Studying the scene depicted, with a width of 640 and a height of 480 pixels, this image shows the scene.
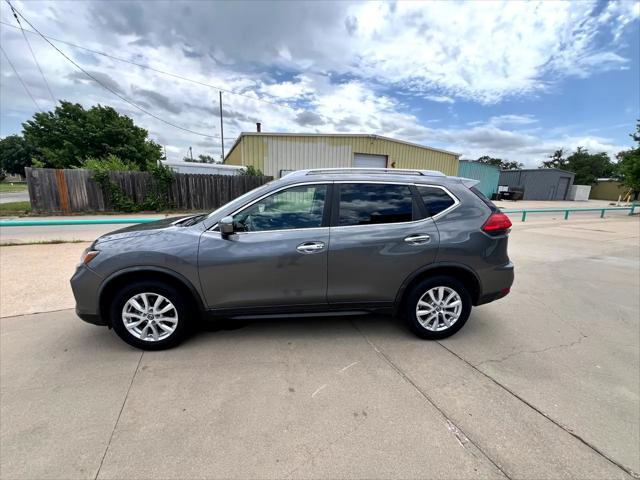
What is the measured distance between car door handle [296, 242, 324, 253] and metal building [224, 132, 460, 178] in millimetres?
14484

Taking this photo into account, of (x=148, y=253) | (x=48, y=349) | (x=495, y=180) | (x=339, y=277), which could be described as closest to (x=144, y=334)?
(x=148, y=253)

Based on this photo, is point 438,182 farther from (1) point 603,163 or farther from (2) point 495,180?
(1) point 603,163

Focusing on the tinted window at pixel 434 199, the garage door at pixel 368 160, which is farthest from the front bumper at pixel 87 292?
the garage door at pixel 368 160

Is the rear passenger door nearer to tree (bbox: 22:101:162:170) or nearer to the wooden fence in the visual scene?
the wooden fence

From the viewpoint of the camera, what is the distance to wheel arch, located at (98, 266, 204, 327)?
283 centimetres

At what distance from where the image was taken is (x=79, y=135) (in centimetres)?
2655

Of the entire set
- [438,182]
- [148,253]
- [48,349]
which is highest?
[438,182]

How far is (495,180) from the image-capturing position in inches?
1247

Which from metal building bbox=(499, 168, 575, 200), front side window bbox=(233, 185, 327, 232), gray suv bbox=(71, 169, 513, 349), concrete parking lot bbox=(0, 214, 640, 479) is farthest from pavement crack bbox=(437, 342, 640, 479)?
metal building bbox=(499, 168, 575, 200)

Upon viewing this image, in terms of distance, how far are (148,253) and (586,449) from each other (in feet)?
12.1

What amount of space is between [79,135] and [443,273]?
111 feet

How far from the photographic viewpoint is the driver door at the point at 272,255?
2883 mm

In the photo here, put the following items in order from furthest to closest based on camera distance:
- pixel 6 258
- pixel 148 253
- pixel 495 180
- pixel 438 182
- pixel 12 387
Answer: pixel 495 180 < pixel 6 258 < pixel 438 182 < pixel 148 253 < pixel 12 387

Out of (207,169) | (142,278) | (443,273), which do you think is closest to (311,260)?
(443,273)
